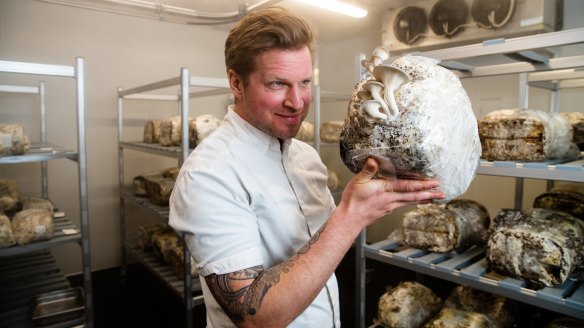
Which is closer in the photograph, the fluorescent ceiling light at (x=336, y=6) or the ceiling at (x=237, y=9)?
the fluorescent ceiling light at (x=336, y=6)

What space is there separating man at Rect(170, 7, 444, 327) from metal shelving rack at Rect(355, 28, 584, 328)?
2.26ft

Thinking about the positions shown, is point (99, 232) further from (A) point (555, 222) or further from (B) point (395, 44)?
(A) point (555, 222)

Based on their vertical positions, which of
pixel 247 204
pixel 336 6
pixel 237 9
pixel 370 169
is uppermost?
pixel 237 9

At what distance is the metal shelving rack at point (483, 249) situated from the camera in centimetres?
129

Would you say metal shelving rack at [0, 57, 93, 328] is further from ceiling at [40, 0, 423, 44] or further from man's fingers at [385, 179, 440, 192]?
man's fingers at [385, 179, 440, 192]

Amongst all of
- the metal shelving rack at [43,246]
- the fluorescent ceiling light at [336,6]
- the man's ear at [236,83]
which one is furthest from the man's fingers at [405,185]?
the fluorescent ceiling light at [336,6]

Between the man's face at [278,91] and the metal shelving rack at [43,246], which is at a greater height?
the man's face at [278,91]

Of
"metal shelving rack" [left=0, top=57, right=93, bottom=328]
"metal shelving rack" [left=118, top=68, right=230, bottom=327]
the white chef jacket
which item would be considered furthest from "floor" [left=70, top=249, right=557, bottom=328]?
the white chef jacket

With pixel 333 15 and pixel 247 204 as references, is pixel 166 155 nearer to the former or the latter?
pixel 247 204

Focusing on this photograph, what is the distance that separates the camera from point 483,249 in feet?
6.08

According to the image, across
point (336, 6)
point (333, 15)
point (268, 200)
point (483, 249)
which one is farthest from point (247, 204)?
point (333, 15)

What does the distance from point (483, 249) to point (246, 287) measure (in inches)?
56.8

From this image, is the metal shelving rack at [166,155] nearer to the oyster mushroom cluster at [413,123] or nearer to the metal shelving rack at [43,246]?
the metal shelving rack at [43,246]

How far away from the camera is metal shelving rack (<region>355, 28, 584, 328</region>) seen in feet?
4.24
